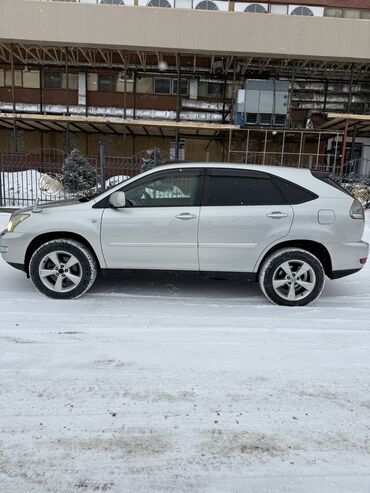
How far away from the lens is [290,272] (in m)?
4.71

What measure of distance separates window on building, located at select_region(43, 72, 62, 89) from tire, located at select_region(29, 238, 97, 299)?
19.4m

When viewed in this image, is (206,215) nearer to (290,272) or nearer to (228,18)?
(290,272)

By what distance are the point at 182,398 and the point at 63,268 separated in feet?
8.42

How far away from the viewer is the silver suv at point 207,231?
469cm

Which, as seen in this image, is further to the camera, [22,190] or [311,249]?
[22,190]

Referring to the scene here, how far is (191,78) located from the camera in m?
21.1

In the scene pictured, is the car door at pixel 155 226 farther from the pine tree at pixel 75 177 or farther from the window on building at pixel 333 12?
the window on building at pixel 333 12

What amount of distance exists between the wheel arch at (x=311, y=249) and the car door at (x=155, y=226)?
0.85 m

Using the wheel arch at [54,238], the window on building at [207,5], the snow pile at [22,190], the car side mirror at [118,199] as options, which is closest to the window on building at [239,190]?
the car side mirror at [118,199]

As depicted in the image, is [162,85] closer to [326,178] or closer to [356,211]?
[326,178]

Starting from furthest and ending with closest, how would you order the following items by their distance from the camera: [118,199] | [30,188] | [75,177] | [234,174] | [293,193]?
[30,188], [75,177], [234,174], [293,193], [118,199]

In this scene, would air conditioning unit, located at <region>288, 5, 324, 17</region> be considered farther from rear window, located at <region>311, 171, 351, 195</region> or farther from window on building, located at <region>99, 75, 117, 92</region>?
rear window, located at <region>311, 171, 351, 195</region>

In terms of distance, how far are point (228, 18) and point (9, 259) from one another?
613 inches

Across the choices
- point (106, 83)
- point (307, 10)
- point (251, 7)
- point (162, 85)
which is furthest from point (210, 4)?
point (106, 83)
